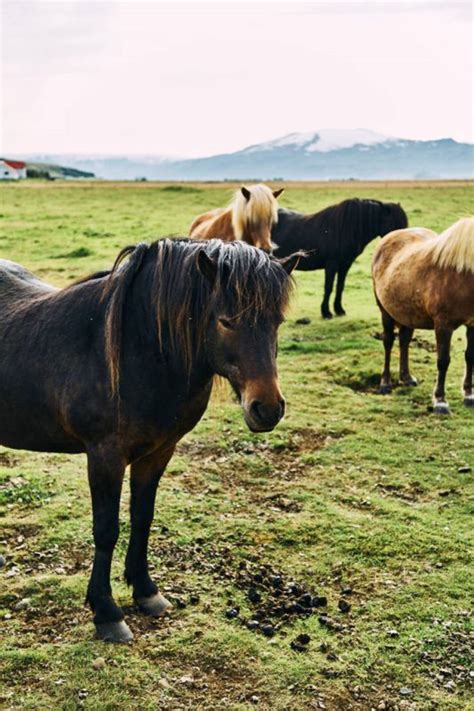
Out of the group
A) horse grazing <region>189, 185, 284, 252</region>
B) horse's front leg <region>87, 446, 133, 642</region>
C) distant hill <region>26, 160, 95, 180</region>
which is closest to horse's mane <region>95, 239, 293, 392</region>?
horse's front leg <region>87, 446, 133, 642</region>

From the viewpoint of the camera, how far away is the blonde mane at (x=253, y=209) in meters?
9.75

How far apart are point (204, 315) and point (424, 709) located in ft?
7.17

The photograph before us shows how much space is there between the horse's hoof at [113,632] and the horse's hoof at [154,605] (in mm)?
263

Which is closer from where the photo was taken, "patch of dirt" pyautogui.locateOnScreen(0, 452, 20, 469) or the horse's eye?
the horse's eye

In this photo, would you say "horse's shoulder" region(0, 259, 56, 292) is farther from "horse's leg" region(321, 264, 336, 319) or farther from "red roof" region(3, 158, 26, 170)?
"red roof" region(3, 158, 26, 170)

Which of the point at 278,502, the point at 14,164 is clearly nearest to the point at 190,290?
the point at 278,502

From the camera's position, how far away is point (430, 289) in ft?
25.6

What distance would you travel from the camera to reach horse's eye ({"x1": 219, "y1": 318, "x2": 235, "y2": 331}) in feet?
11.1

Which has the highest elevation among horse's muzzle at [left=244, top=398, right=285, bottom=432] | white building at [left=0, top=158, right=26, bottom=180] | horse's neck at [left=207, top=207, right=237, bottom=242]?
white building at [left=0, top=158, right=26, bottom=180]

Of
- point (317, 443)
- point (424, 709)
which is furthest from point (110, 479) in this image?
point (317, 443)

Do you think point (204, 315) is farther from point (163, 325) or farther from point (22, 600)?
point (22, 600)

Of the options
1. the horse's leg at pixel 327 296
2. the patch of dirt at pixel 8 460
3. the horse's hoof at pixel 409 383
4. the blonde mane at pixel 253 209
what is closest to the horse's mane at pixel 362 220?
the horse's leg at pixel 327 296

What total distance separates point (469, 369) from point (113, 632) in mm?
5596

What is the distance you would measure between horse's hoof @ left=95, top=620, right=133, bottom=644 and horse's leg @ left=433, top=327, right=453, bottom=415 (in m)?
4.88
